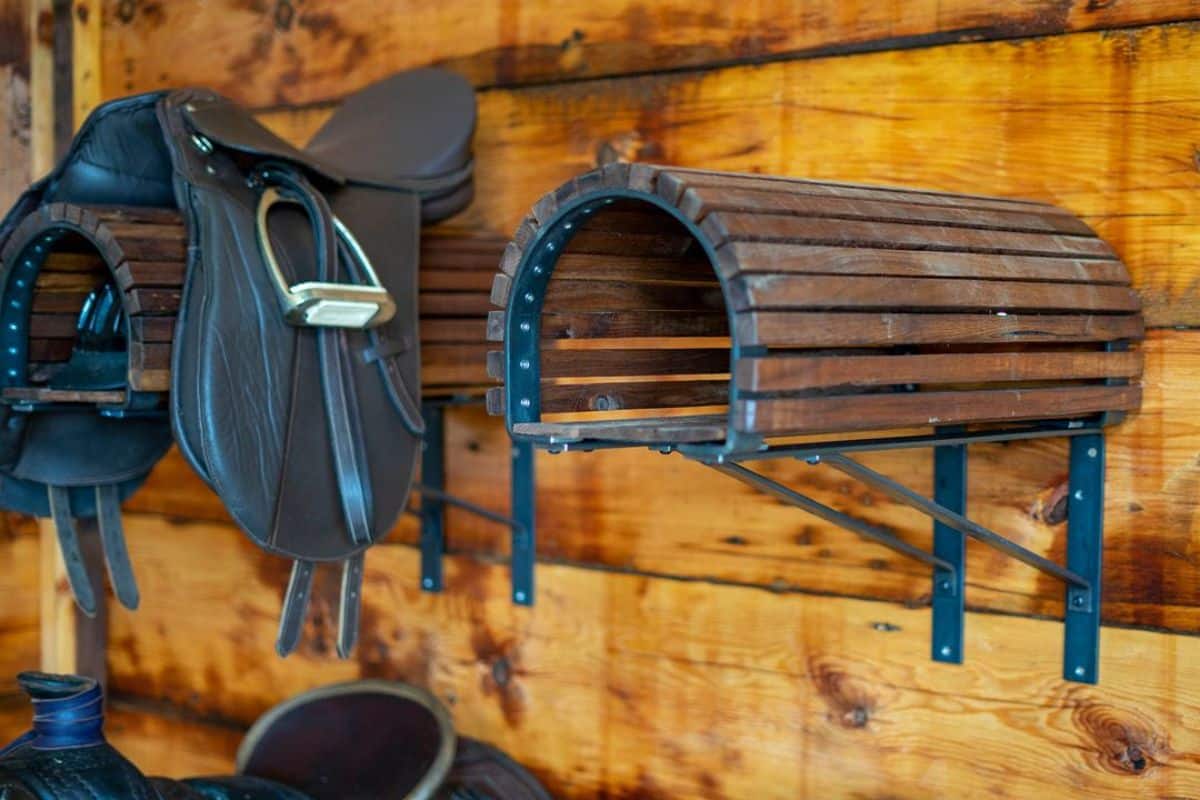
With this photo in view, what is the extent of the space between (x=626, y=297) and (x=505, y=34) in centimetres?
68

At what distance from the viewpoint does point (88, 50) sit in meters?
2.23

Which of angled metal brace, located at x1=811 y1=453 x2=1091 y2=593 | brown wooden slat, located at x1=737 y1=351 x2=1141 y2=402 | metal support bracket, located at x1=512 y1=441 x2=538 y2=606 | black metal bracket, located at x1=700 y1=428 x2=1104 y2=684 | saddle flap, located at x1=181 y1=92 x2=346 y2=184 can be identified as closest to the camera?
brown wooden slat, located at x1=737 y1=351 x2=1141 y2=402

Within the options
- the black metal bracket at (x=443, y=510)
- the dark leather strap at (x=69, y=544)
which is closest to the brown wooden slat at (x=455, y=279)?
the black metal bracket at (x=443, y=510)

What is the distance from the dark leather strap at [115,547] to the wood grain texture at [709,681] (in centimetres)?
44

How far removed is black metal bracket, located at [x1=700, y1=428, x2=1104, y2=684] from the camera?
1.27 metres

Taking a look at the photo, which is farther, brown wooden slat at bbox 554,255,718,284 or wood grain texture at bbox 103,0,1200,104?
wood grain texture at bbox 103,0,1200,104

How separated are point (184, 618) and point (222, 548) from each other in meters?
0.15

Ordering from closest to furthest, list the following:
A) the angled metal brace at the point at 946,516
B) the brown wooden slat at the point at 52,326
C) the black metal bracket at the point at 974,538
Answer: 1. the angled metal brace at the point at 946,516
2. the black metal bracket at the point at 974,538
3. the brown wooden slat at the point at 52,326

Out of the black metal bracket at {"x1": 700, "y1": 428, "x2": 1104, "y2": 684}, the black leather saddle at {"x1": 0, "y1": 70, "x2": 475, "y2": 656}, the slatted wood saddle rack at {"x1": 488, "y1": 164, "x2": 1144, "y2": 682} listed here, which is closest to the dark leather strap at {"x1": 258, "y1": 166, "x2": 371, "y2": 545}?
the black leather saddle at {"x1": 0, "y1": 70, "x2": 475, "y2": 656}

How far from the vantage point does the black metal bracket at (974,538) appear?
127 cm

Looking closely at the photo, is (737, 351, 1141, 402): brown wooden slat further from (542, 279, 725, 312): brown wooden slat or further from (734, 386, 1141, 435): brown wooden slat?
(542, 279, 725, 312): brown wooden slat

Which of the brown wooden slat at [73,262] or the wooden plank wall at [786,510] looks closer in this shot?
the wooden plank wall at [786,510]

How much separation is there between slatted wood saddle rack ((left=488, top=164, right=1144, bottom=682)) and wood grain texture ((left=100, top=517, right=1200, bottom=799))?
62mm

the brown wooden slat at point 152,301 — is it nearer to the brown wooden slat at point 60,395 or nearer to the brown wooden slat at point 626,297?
the brown wooden slat at point 60,395
